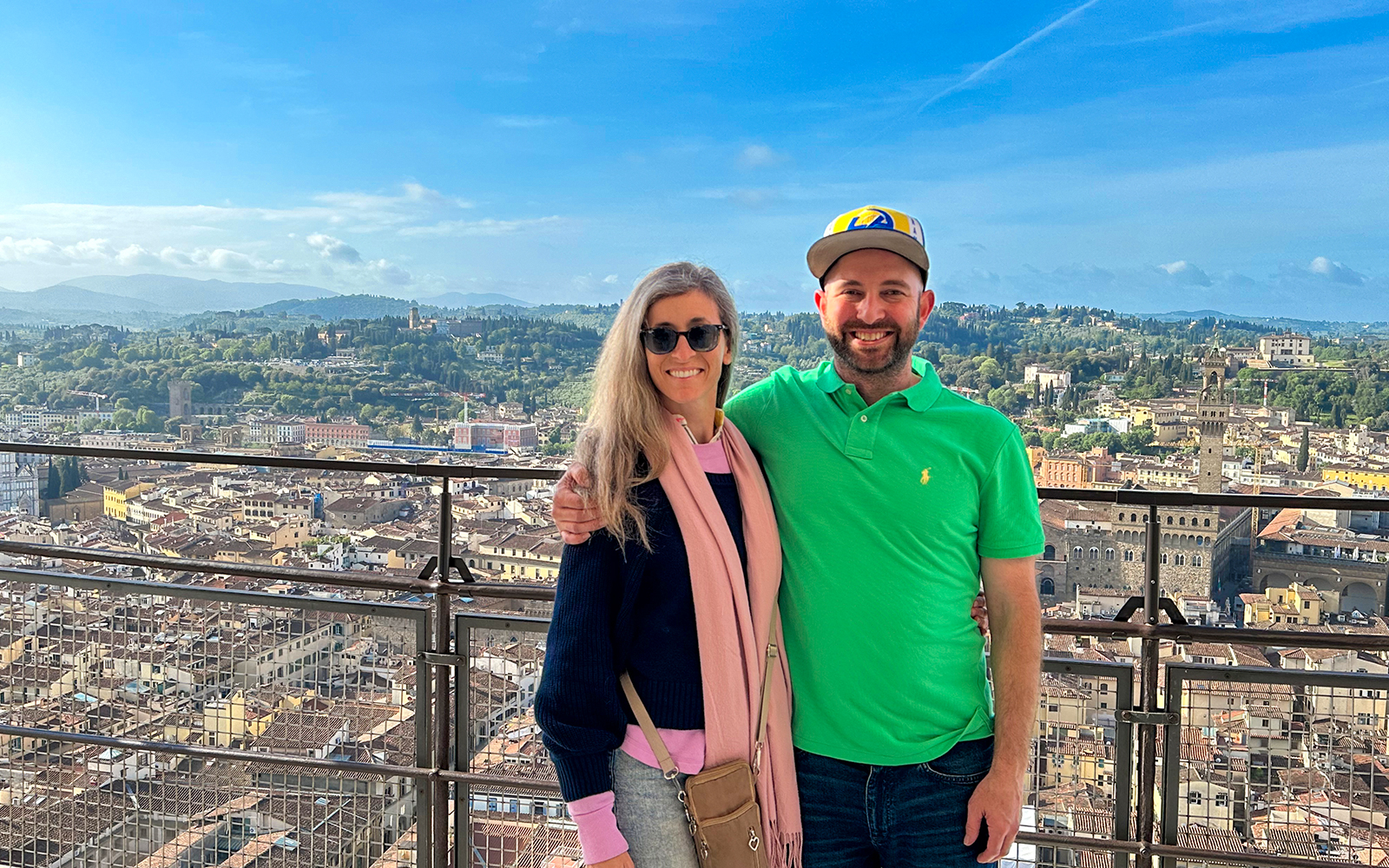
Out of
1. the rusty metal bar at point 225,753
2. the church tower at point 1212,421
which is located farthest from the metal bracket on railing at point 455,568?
the church tower at point 1212,421

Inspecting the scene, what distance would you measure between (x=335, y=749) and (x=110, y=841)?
1.05 metres

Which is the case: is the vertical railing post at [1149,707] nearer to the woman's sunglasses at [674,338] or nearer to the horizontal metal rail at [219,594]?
the woman's sunglasses at [674,338]

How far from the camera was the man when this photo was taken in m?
1.69

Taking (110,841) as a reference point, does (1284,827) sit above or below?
above

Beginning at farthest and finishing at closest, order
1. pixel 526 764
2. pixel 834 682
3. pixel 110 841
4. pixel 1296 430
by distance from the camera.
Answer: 1. pixel 1296 430
2. pixel 110 841
3. pixel 526 764
4. pixel 834 682

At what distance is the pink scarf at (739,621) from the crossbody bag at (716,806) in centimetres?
4

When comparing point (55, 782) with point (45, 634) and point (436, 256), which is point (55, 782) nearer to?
point (45, 634)

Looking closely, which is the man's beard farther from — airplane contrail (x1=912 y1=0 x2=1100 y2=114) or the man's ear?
airplane contrail (x1=912 y1=0 x2=1100 y2=114)

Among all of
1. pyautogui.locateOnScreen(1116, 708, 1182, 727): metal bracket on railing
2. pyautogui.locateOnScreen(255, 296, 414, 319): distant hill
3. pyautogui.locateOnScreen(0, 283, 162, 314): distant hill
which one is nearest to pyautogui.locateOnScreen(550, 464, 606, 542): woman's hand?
pyautogui.locateOnScreen(1116, 708, 1182, 727): metal bracket on railing

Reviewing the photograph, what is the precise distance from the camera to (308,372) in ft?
87.8

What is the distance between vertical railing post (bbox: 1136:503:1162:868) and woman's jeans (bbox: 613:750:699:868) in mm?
1491

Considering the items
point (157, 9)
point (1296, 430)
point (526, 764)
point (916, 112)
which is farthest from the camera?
point (916, 112)

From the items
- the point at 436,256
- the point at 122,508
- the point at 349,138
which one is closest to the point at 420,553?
the point at 122,508

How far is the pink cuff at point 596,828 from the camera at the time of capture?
1489 mm
